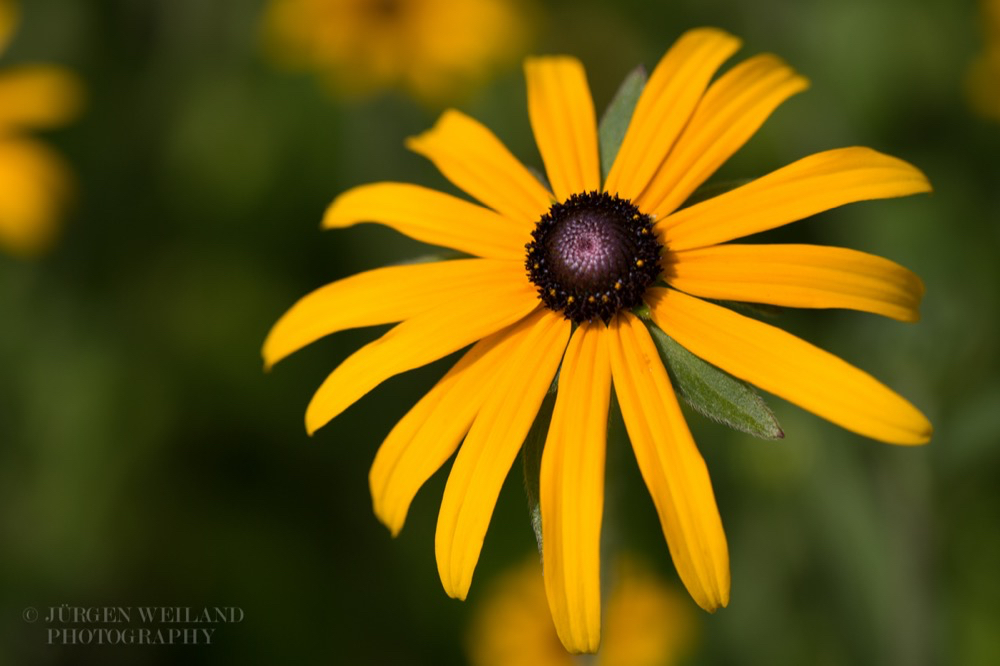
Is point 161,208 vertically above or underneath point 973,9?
above

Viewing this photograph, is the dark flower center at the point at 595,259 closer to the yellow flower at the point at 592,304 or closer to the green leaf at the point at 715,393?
the yellow flower at the point at 592,304

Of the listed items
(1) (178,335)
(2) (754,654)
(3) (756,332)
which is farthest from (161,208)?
(3) (756,332)

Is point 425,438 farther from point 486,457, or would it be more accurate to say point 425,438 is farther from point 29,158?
point 29,158

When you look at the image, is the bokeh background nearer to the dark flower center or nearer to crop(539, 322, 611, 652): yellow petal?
the dark flower center

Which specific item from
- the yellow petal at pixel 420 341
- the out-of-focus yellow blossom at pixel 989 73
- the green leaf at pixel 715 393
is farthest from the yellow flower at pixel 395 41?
the green leaf at pixel 715 393

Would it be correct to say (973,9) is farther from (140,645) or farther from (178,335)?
(140,645)
